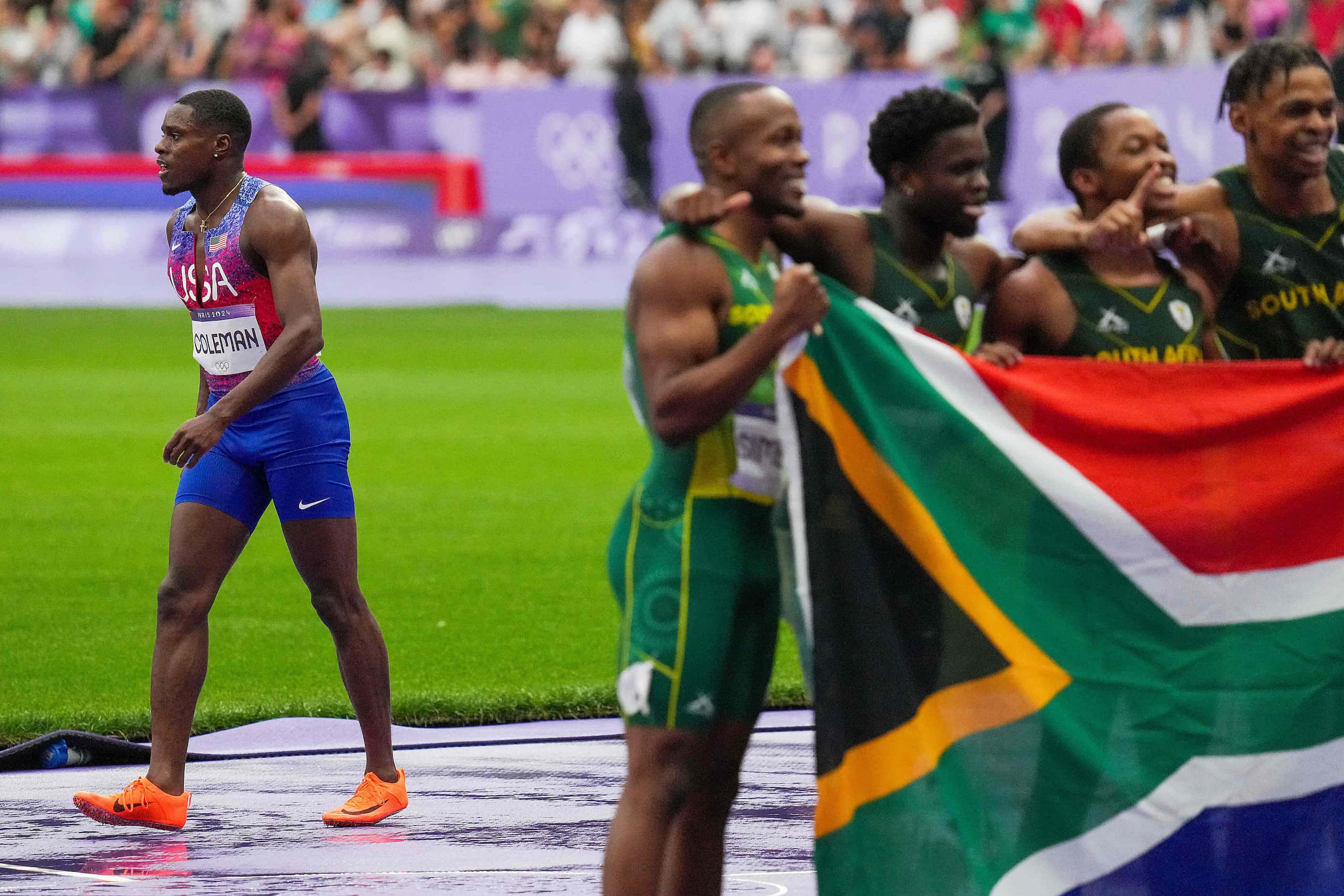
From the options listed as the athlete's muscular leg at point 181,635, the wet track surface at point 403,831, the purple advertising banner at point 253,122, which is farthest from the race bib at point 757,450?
the purple advertising banner at point 253,122

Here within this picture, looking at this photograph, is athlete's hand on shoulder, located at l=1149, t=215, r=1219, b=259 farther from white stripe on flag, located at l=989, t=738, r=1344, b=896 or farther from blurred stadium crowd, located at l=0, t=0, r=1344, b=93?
blurred stadium crowd, located at l=0, t=0, r=1344, b=93

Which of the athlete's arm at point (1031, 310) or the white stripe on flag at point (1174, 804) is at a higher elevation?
the athlete's arm at point (1031, 310)

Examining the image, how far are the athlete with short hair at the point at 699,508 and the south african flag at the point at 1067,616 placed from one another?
0.15m

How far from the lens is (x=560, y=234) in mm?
22625

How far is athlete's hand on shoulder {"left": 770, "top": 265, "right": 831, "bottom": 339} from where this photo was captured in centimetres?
426

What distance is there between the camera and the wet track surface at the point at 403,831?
550 centimetres

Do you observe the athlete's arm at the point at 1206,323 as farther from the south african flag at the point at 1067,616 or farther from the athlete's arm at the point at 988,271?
the athlete's arm at the point at 988,271

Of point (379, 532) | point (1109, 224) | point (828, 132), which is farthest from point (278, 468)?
point (828, 132)

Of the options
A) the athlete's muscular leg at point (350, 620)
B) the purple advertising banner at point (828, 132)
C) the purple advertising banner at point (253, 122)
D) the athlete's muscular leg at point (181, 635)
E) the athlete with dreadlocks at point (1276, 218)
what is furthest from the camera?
the purple advertising banner at point (253, 122)

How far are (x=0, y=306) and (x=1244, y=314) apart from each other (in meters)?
20.2

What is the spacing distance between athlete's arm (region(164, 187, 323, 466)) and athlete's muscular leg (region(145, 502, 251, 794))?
20 cm

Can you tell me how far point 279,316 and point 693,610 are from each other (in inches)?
87.6

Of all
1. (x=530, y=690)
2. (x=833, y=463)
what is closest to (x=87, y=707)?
(x=530, y=690)

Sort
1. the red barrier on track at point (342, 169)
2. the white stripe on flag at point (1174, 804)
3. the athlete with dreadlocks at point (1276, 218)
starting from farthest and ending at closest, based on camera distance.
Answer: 1. the red barrier on track at point (342, 169)
2. the athlete with dreadlocks at point (1276, 218)
3. the white stripe on flag at point (1174, 804)
